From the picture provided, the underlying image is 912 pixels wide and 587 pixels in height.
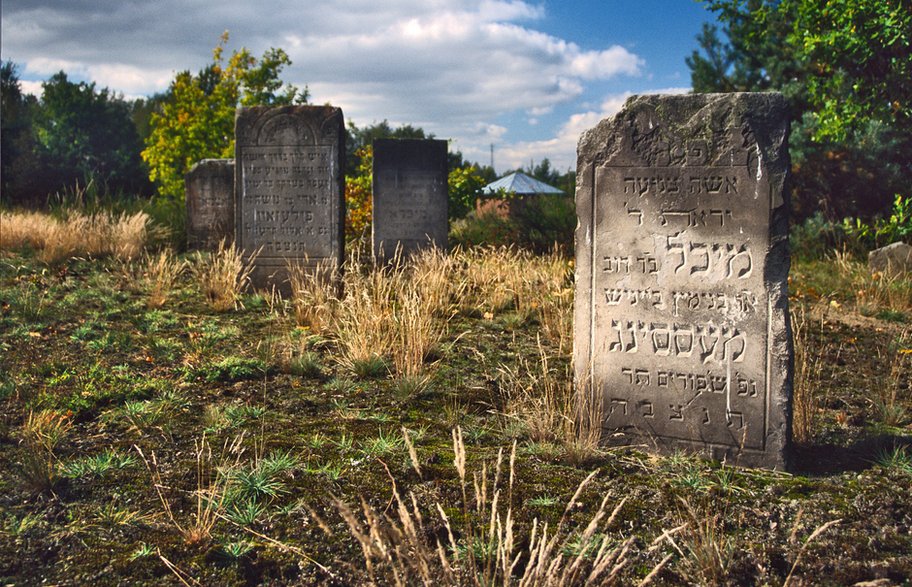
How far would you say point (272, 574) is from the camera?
2777mm

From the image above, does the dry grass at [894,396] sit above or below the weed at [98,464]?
above

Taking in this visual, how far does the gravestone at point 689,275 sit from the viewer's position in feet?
12.1

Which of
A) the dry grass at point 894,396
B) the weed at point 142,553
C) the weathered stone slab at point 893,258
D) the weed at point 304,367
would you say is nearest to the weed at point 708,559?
the weed at point 142,553

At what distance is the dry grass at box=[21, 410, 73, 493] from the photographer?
344 centimetres

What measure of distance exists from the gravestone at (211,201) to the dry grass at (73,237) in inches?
35.6

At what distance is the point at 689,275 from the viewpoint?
382 centimetres

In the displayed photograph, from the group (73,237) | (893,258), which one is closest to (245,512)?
(73,237)

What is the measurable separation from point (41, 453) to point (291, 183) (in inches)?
209

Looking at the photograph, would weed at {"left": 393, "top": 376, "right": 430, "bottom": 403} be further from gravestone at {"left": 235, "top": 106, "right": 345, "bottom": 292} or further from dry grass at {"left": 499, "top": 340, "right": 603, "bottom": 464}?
gravestone at {"left": 235, "top": 106, "right": 345, "bottom": 292}

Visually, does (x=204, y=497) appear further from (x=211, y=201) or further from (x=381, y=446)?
(x=211, y=201)

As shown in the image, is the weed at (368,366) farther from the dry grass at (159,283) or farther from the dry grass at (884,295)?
the dry grass at (884,295)

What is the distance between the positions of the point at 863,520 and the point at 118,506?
10.3 feet

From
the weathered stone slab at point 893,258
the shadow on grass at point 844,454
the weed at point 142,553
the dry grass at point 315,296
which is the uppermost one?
the weathered stone slab at point 893,258

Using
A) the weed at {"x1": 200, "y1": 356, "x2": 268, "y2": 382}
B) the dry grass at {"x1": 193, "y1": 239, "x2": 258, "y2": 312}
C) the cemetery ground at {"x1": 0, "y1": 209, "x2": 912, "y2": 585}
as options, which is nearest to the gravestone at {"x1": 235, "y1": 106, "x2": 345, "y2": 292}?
the dry grass at {"x1": 193, "y1": 239, "x2": 258, "y2": 312}
